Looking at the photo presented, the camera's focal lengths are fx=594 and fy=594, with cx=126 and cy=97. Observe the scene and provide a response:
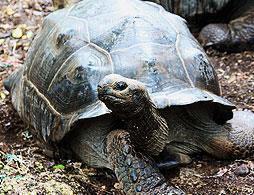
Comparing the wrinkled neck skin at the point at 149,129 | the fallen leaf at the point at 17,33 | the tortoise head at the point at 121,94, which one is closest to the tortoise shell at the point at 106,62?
the wrinkled neck skin at the point at 149,129

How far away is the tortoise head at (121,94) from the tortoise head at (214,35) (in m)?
2.87

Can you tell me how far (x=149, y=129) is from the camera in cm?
290

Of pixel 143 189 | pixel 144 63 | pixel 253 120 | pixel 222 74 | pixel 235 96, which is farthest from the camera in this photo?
pixel 222 74

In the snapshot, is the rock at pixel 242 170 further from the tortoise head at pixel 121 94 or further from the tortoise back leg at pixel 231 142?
the tortoise head at pixel 121 94

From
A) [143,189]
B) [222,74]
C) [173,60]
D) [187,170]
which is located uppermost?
[173,60]

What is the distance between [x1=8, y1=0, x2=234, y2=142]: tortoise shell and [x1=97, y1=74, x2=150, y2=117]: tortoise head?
1.17 ft

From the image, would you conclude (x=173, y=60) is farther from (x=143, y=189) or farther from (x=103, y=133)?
(x=143, y=189)

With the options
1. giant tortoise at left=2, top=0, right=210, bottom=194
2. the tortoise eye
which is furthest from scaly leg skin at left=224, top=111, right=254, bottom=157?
the tortoise eye

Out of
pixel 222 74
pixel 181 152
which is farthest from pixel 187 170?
pixel 222 74

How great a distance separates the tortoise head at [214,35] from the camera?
18.0 ft

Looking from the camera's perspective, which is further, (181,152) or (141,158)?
(181,152)

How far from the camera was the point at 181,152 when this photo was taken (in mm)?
3383

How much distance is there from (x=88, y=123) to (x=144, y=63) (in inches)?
18.0

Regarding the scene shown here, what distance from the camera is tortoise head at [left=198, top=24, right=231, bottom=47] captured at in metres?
5.47
